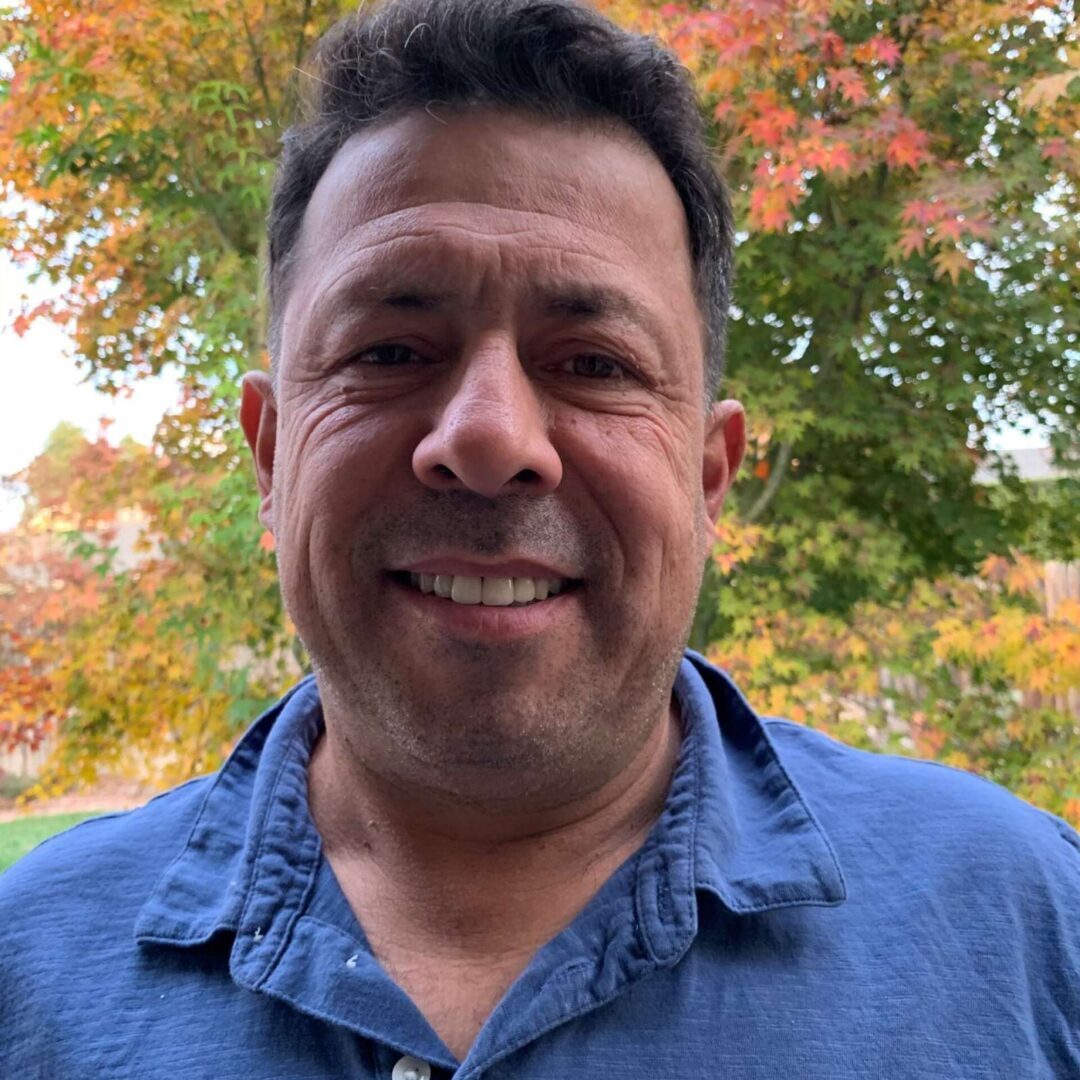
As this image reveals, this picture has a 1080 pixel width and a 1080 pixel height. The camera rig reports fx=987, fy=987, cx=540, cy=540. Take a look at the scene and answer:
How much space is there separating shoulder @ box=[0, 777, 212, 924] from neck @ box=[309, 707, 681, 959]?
199 millimetres

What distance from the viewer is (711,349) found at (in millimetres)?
1168

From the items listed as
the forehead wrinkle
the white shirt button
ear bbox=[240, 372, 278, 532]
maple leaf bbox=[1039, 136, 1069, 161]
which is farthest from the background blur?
the white shirt button

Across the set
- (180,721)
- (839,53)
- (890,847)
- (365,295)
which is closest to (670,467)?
(365,295)

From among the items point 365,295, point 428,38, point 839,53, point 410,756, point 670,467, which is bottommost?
point 410,756

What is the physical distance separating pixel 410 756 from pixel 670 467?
0.39 m

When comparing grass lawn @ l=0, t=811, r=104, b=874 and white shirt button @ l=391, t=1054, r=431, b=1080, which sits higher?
grass lawn @ l=0, t=811, r=104, b=874

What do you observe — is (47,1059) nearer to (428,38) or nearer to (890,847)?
(890,847)

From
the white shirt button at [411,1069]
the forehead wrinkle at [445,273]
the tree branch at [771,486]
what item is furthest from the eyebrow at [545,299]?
the tree branch at [771,486]

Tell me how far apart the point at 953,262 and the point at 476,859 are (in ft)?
4.95

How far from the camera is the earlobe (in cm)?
122

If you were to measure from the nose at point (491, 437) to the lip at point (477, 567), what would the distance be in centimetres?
6

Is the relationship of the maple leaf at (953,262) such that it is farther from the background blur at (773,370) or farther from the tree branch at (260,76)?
the tree branch at (260,76)

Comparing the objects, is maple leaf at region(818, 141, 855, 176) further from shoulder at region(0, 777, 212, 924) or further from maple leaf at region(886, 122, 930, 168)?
shoulder at region(0, 777, 212, 924)

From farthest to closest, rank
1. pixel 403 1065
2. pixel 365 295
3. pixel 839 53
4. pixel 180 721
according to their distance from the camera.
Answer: pixel 180 721
pixel 839 53
pixel 365 295
pixel 403 1065
